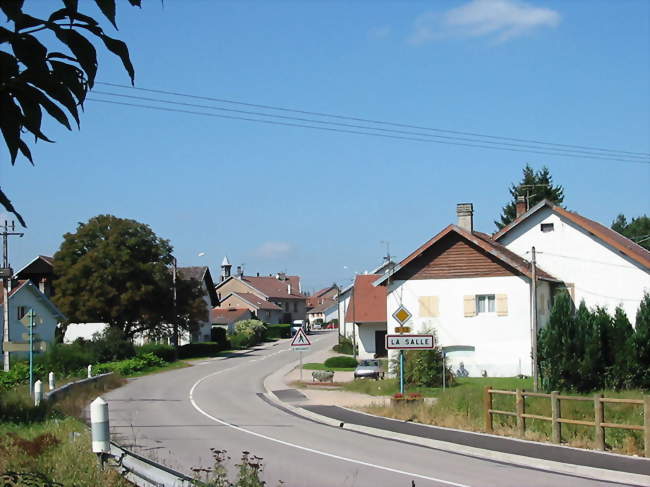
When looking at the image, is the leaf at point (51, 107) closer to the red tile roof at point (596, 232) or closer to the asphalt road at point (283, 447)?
the asphalt road at point (283, 447)

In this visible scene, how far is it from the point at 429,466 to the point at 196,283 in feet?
165

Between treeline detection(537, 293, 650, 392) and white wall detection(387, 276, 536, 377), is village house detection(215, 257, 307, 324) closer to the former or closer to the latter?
white wall detection(387, 276, 536, 377)

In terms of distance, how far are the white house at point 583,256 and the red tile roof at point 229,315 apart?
5807 cm

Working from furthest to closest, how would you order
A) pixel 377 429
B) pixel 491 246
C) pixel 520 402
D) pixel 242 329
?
pixel 242 329 → pixel 491 246 → pixel 377 429 → pixel 520 402

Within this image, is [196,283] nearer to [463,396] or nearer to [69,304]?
[69,304]

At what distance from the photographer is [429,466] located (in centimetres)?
1509

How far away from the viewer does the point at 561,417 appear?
18.2m

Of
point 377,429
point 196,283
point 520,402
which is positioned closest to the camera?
point 520,402

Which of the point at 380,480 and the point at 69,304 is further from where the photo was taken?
the point at 69,304

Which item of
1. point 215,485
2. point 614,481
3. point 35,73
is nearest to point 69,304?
point 614,481

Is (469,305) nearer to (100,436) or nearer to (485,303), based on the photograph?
(485,303)

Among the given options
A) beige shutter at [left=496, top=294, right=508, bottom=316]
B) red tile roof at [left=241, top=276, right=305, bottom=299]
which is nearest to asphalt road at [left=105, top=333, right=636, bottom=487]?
beige shutter at [left=496, top=294, right=508, bottom=316]

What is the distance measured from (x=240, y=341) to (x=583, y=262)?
148 ft

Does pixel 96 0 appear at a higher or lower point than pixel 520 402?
higher
